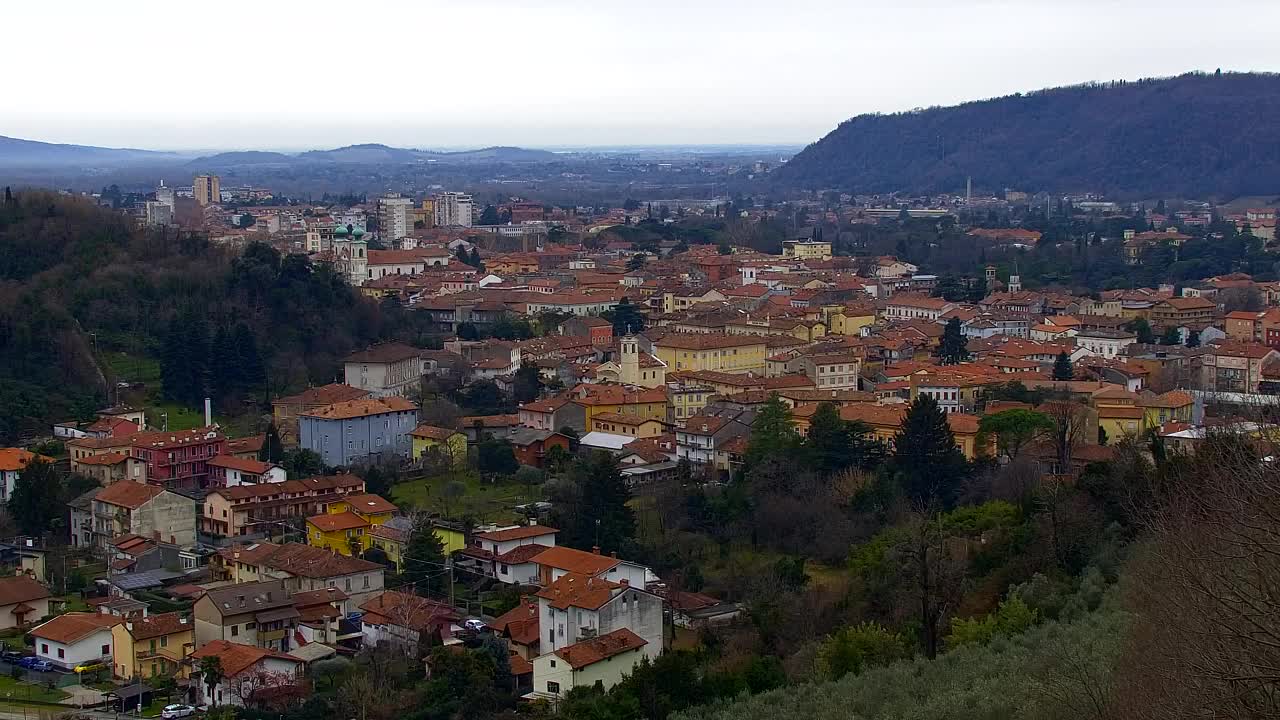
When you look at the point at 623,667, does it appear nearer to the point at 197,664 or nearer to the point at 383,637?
the point at 383,637

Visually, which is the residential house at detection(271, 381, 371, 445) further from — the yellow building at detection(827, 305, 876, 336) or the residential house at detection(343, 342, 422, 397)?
the yellow building at detection(827, 305, 876, 336)

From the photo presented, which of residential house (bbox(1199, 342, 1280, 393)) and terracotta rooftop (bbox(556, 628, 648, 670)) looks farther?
residential house (bbox(1199, 342, 1280, 393))

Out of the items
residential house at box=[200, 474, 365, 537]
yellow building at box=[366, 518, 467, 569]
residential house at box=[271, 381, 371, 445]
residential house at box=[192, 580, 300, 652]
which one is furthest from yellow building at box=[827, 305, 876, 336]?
residential house at box=[192, 580, 300, 652]

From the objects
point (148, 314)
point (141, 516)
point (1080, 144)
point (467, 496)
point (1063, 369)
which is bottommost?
point (467, 496)

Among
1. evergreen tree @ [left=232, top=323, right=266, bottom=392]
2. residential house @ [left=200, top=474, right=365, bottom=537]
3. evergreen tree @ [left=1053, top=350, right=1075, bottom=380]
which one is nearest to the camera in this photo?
residential house @ [left=200, top=474, right=365, bottom=537]

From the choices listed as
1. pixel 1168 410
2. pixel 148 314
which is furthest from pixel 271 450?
pixel 1168 410

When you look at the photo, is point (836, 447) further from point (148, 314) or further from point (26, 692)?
point (148, 314)
